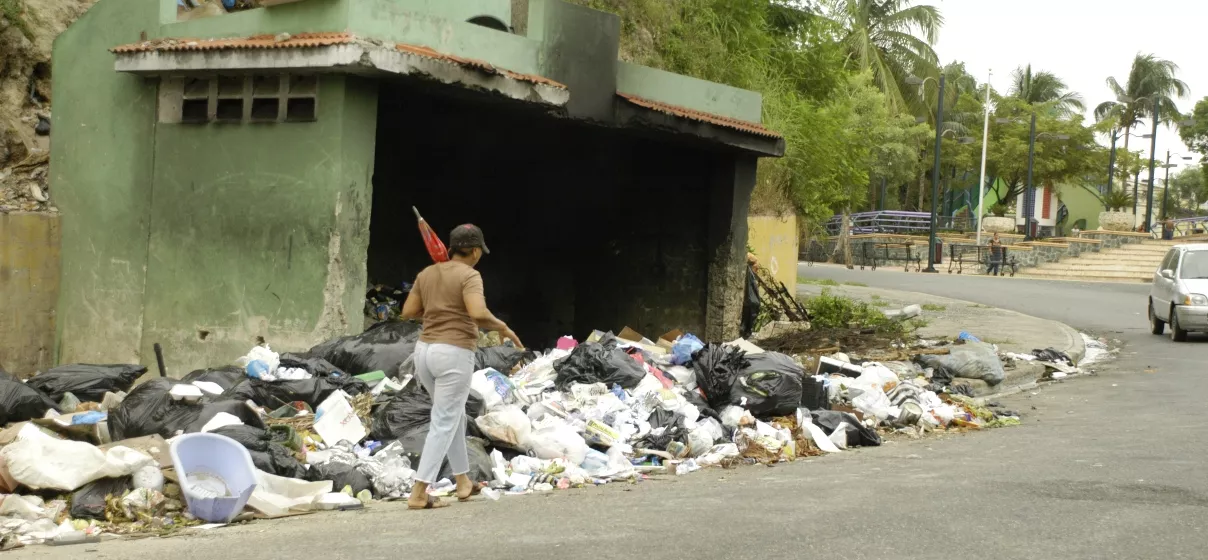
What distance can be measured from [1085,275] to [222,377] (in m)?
36.1

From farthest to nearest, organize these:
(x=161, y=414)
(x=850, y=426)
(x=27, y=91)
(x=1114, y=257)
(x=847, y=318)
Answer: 1. (x=1114, y=257)
2. (x=847, y=318)
3. (x=27, y=91)
4. (x=850, y=426)
5. (x=161, y=414)

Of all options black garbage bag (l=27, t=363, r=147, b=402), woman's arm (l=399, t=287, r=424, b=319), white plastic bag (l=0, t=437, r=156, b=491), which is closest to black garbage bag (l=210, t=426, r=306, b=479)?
white plastic bag (l=0, t=437, r=156, b=491)

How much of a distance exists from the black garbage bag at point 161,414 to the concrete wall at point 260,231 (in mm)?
2693

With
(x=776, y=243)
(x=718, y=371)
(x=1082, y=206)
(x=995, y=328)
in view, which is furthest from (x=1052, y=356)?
(x=1082, y=206)

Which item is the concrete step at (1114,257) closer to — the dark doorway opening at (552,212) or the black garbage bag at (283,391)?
the dark doorway opening at (552,212)

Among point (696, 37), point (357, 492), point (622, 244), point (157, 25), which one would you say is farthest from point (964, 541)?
point (696, 37)

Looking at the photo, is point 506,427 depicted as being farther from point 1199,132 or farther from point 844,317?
point 1199,132

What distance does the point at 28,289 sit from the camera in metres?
12.7

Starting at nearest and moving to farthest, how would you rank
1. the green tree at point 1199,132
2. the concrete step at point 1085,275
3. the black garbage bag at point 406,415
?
1. the black garbage bag at point 406,415
2. the concrete step at point 1085,275
3. the green tree at point 1199,132

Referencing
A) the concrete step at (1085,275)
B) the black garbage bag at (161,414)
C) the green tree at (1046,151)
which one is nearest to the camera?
the black garbage bag at (161,414)

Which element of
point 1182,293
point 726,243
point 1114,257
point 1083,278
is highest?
point 1114,257

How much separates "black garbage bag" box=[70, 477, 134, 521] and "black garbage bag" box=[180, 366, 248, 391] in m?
2.53

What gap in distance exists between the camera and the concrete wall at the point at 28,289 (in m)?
12.5

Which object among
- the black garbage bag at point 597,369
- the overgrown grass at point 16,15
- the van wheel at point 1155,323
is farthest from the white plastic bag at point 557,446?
the van wheel at point 1155,323
